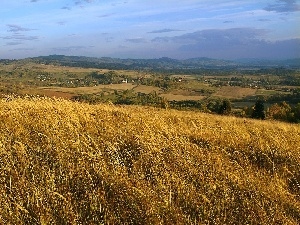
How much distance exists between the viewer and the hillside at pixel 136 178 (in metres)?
3.77

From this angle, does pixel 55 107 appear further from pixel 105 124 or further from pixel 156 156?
pixel 156 156

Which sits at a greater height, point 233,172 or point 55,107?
point 55,107

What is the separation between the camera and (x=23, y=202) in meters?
3.83

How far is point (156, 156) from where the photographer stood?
5.34 m

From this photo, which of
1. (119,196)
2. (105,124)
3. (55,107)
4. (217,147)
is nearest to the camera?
(119,196)

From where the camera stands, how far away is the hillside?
12.4 feet

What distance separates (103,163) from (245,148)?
3.38m

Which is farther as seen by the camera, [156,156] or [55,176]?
[156,156]

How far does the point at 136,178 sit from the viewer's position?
4578 mm

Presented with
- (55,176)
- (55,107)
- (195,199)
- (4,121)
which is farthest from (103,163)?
(55,107)

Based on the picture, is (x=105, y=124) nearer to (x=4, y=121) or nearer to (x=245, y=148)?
(x=4, y=121)

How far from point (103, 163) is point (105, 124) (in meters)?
2.55

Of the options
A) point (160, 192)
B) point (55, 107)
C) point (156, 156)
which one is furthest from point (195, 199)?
point (55, 107)

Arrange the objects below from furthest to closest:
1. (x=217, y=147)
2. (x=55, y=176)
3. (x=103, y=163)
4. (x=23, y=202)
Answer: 1. (x=217, y=147)
2. (x=103, y=163)
3. (x=55, y=176)
4. (x=23, y=202)
